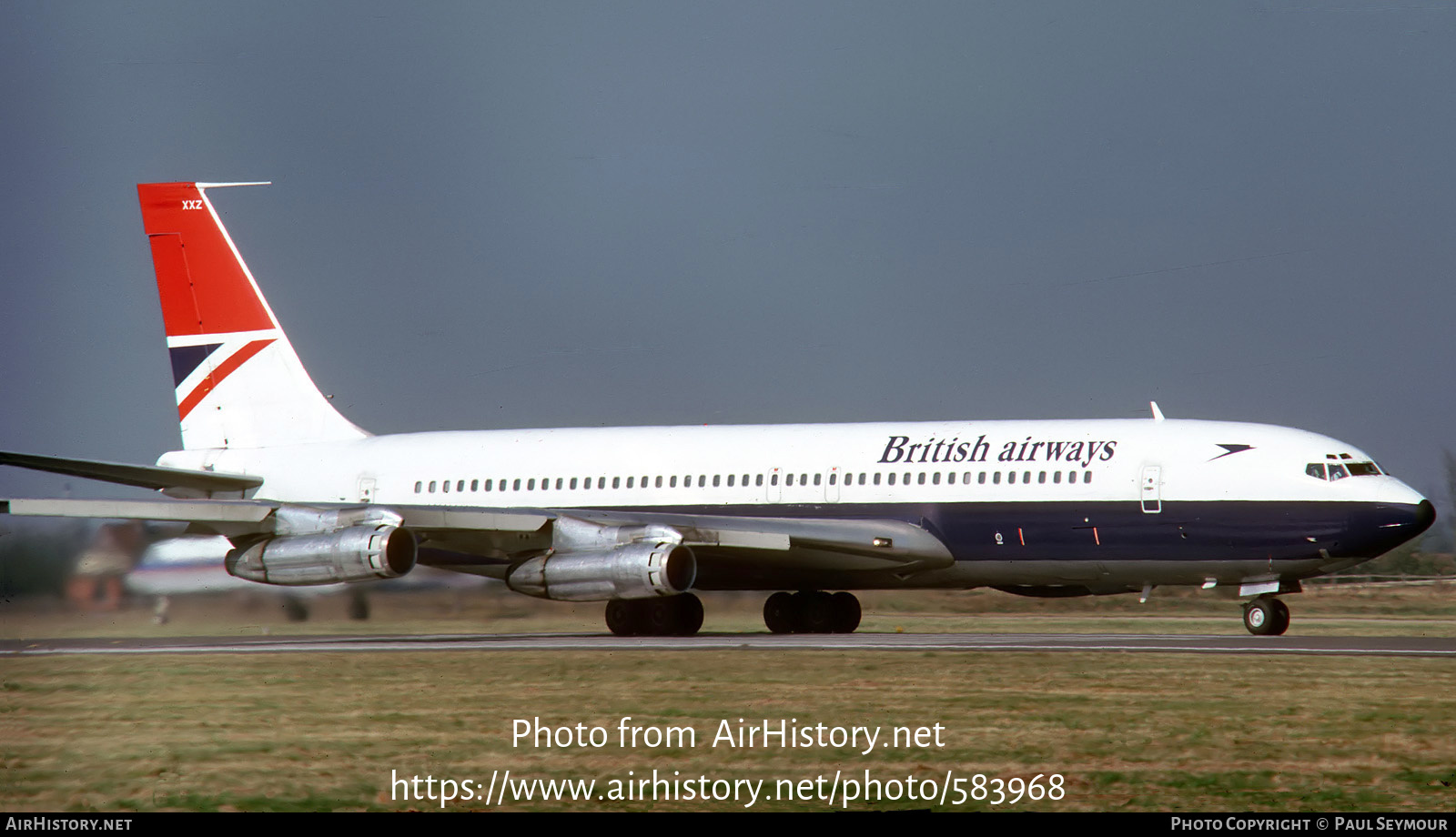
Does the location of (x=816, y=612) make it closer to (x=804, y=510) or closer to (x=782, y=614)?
(x=782, y=614)

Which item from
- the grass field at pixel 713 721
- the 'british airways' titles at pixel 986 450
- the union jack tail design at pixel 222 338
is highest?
the union jack tail design at pixel 222 338

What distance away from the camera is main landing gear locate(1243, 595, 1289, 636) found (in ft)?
91.6

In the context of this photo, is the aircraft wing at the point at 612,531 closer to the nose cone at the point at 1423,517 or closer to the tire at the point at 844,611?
the tire at the point at 844,611

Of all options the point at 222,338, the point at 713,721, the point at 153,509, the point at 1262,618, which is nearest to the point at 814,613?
the point at 1262,618

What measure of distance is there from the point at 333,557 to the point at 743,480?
7.92 m

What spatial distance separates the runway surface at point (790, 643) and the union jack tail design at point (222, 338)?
6861 mm

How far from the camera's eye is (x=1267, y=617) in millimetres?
27906

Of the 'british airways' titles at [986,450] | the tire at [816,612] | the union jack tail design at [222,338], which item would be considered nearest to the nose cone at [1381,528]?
the 'british airways' titles at [986,450]

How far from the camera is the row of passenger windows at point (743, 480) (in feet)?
97.5

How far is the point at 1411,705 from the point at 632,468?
18886 mm

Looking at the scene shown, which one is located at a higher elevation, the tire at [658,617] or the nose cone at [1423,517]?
the tire at [658,617]

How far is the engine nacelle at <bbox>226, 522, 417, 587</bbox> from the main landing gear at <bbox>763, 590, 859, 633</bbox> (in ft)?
24.5

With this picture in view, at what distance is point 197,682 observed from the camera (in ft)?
61.7
